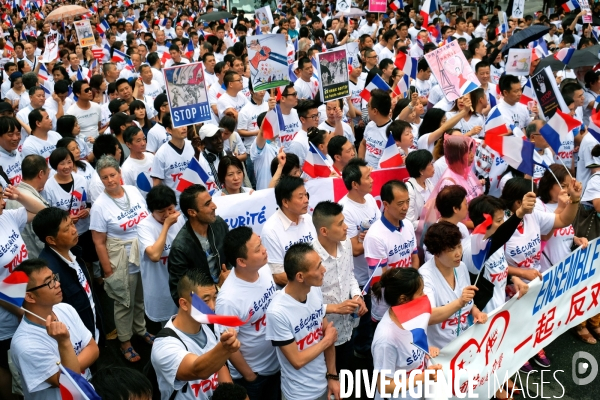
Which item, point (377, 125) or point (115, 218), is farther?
point (377, 125)

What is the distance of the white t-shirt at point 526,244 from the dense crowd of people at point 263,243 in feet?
0.05

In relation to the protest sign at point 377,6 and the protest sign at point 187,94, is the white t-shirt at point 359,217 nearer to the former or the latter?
the protest sign at point 187,94

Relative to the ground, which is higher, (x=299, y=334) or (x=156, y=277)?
(x=299, y=334)

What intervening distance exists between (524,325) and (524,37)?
9.13m

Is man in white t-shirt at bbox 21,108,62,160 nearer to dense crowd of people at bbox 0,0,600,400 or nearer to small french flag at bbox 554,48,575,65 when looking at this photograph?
dense crowd of people at bbox 0,0,600,400

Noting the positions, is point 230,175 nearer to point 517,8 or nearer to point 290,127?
point 290,127

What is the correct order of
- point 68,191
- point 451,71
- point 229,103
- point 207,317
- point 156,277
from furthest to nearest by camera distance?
point 229,103, point 451,71, point 68,191, point 156,277, point 207,317

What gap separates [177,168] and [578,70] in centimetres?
774

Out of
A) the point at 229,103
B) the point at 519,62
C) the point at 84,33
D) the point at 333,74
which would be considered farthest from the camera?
the point at 84,33

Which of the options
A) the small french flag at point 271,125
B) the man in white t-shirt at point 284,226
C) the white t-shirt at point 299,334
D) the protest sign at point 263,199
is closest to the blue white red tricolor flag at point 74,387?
the white t-shirt at point 299,334

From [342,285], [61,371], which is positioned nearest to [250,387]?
[342,285]

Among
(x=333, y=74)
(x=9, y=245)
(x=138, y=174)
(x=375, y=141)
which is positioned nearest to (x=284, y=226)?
(x=9, y=245)

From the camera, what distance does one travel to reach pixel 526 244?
5.16 meters

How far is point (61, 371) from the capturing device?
3.40 metres
